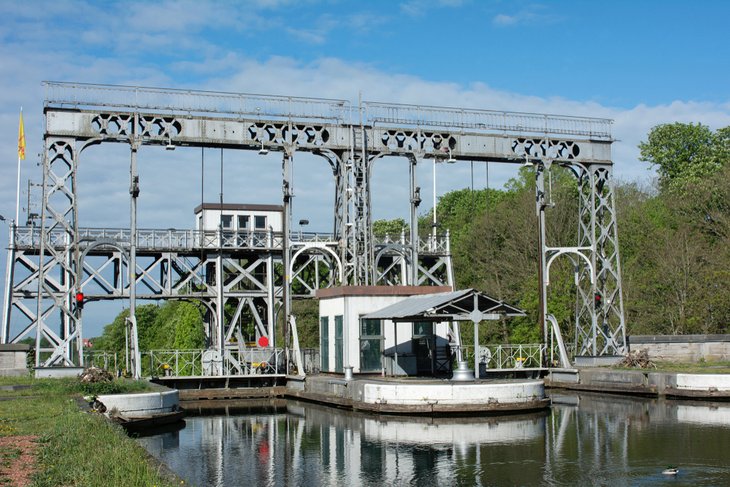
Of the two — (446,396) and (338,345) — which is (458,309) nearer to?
(446,396)

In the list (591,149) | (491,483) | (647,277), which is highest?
(591,149)

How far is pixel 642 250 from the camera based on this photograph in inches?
2382

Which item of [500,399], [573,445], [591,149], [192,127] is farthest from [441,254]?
[573,445]

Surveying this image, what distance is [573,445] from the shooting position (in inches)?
1036

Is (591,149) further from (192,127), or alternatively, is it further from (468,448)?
(468,448)

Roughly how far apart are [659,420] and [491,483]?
13.4 m

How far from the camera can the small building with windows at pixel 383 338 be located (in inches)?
1526

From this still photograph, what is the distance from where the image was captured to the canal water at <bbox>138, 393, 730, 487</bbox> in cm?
2128

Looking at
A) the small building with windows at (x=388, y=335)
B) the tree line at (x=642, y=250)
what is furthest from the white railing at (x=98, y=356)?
the tree line at (x=642, y=250)

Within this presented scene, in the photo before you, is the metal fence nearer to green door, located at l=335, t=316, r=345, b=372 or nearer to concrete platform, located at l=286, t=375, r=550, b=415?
green door, located at l=335, t=316, r=345, b=372

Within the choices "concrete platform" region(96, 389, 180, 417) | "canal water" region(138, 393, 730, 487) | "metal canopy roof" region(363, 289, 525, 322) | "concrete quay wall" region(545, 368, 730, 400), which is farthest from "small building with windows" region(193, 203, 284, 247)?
"concrete platform" region(96, 389, 180, 417)

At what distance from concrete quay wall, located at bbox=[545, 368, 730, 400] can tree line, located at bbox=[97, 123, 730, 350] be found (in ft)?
26.0

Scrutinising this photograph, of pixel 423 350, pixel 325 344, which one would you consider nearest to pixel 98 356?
pixel 325 344

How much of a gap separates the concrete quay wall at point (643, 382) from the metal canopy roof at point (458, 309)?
26.2 feet
